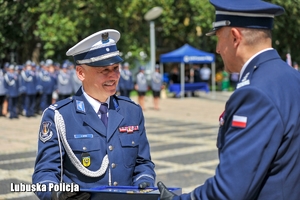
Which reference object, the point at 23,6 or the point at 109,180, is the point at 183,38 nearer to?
the point at 23,6

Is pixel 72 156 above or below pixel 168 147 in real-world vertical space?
above

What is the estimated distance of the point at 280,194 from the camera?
2250mm

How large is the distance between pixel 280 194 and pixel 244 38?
0.69 meters

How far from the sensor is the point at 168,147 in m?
12.3

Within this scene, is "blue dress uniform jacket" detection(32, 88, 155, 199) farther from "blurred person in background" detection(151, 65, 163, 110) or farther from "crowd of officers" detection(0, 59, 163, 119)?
"blurred person in background" detection(151, 65, 163, 110)

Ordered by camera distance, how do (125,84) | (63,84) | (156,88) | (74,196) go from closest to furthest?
(74,196), (63,84), (125,84), (156,88)

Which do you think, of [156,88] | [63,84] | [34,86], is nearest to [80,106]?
[34,86]

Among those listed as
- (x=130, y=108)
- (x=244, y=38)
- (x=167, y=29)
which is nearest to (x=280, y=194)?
(x=244, y=38)

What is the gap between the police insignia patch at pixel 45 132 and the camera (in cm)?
327

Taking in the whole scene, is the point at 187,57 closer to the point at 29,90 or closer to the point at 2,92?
the point at 29,90

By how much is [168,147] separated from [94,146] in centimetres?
902

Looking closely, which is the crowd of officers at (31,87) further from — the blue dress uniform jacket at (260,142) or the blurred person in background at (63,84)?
the blue dress uniform jacket at (260,142)

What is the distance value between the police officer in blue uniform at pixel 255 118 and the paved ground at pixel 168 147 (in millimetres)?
5514

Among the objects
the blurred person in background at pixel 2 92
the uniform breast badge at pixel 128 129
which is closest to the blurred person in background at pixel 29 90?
the blurred person in background at pixel 2 92
